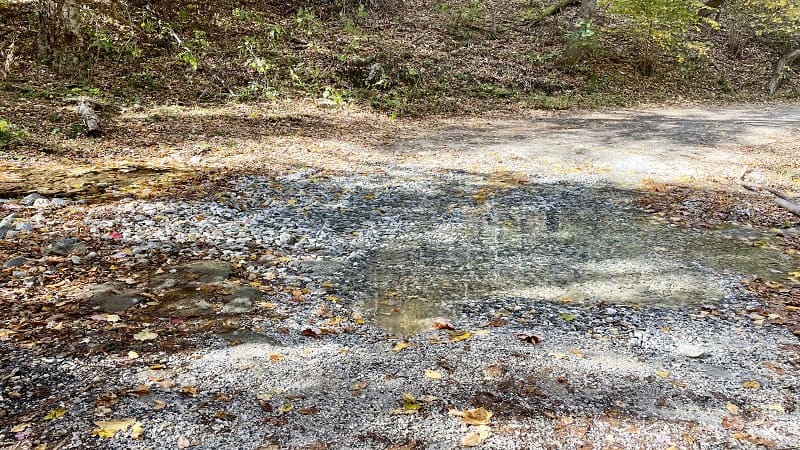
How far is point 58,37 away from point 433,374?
1172 cm

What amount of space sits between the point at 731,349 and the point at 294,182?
16.7 feet

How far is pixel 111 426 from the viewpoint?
265 cm

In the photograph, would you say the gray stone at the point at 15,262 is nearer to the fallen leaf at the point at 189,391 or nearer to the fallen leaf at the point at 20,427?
the fallen leaf at the point at 20,427

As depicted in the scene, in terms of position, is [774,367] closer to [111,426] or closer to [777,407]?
[777,407]

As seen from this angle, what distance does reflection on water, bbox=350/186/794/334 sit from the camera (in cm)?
422

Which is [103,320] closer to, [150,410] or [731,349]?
[150,410]

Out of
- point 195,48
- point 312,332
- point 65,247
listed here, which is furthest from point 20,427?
point 195,48

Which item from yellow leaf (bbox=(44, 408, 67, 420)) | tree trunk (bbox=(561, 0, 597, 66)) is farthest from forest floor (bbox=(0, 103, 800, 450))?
tree trunk (bbox=(561, 0, 597, 66))

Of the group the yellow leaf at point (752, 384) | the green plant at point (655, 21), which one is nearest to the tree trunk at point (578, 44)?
the green plant at point (655, 21)

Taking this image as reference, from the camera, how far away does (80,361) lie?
3.17 metres

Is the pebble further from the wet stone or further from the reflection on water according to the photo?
the reflection on water

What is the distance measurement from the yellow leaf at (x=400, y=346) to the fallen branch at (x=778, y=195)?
512 centimetres

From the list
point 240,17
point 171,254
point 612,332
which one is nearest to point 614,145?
point 612,332

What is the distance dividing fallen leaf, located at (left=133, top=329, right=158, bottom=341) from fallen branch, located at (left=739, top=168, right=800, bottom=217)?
6.52 m
